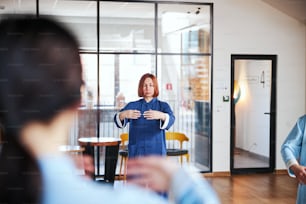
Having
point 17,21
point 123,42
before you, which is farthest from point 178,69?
point 17,21

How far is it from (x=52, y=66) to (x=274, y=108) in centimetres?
557

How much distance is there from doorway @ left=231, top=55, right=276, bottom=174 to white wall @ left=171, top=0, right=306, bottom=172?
0.08m

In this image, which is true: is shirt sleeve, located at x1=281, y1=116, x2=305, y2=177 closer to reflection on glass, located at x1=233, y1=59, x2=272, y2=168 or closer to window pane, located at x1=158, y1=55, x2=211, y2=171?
window pane, located at x1=158, y1=55, x2=211, y2=171

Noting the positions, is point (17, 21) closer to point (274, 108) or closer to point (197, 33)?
point (197, 33)

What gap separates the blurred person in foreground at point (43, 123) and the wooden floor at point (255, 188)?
3.66 meters

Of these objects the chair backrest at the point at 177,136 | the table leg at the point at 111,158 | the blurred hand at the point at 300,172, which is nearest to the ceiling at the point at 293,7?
the chair backrest at the point at 177,136

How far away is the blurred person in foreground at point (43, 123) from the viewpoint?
34cm

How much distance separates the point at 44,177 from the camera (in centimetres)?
34

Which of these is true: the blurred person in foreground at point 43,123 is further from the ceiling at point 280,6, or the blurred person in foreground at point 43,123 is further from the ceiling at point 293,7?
the ceiling at point 293,7

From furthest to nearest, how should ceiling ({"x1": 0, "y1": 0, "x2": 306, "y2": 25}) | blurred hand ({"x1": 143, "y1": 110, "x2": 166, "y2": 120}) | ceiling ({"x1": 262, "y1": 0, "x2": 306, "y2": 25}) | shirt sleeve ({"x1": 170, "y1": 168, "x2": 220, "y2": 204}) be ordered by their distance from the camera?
1. ceiling ({"x1": 262, "y1": 0, "x2": 306, "y2": 25})
2. ceiling ({"x1": 0, "y1": 0, "x2": 306, "y2": 25})
3. blurred hand ({"x1": 143, "y1": 110, "x2": 166, "y2": 120})
4. shirt sleeve ({"x1": 170, "y1": 168, "x2": 220, "y2": 204})

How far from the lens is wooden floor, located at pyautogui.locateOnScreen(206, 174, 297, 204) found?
4.32 meters

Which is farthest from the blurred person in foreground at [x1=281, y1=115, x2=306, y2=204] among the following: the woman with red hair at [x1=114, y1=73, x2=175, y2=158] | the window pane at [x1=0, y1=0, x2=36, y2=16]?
the woman with red hair at [x1=114, y1=73, x2=175, y2=158]

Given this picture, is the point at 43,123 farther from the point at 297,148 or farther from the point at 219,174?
the point at 219,174

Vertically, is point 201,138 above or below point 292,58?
below
